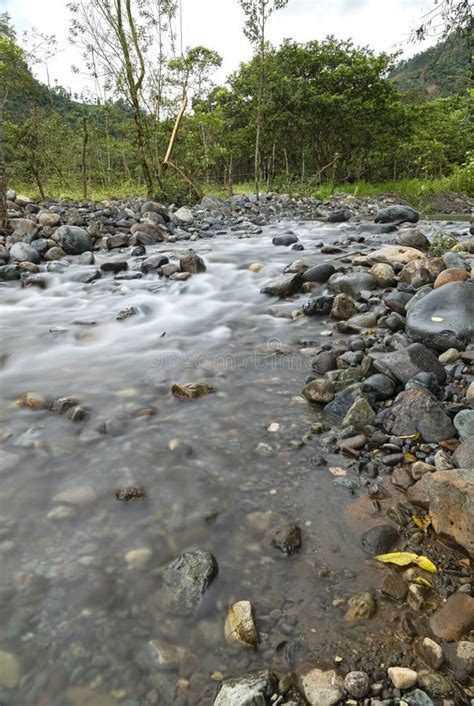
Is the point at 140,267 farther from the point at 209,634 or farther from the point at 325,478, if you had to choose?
the point at 209,634

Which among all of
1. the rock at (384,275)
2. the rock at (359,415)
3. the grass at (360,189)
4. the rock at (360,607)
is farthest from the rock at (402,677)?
the grass at (360,189)

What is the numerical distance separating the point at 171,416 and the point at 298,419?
2.98ft

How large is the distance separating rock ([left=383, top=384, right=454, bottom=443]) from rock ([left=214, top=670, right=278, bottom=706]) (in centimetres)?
168

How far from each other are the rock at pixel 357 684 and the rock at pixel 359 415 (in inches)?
63.4

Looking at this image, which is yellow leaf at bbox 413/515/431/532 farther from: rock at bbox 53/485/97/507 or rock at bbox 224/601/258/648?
rock at bbox 53/485/97/507

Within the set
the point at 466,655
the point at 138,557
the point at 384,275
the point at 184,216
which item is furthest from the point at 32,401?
the point at 184,216

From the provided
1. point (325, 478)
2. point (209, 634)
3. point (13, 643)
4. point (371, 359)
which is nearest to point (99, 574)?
point (13, 643)

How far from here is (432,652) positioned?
1539mm

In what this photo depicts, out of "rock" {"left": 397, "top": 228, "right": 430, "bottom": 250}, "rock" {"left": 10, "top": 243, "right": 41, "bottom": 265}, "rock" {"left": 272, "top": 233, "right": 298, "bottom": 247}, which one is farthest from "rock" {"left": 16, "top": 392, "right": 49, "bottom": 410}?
"rock" {"left": 272, "top": 233, "right": 298, "bottom": 247}

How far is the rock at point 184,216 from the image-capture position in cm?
1235

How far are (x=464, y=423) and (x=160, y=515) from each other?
1832 millimetres

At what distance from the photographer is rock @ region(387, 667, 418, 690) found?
1432mm

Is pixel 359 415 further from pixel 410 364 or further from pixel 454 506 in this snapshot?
pixel 454 506

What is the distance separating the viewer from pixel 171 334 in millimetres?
5125
